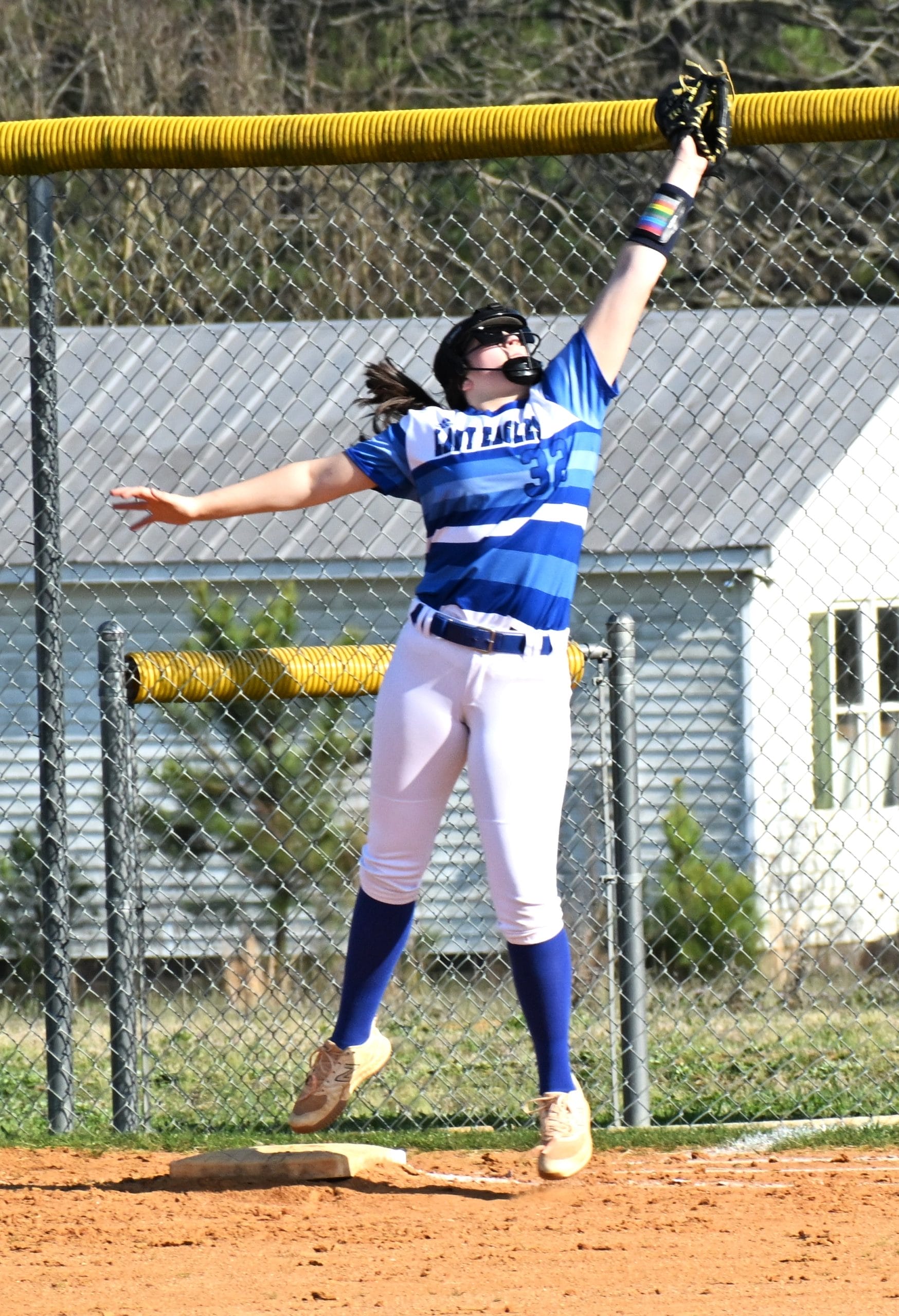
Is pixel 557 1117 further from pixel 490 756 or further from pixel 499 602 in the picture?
pixel 499 602

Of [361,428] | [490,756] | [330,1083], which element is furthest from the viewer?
[361,428]

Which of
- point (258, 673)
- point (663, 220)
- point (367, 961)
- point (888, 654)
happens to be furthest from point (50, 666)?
point (888, 654)

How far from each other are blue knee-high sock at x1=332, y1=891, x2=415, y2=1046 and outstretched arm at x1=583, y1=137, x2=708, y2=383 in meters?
1.36

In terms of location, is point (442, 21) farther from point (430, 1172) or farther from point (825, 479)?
point (430, 1172)

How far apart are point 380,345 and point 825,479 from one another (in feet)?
10.3

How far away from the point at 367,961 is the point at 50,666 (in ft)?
4.51

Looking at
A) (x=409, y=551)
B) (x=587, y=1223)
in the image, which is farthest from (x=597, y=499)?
(x=587, y=1223)

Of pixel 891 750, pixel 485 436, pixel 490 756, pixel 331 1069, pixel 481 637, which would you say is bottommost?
pixel 331 1069

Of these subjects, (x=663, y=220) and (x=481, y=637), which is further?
A: (x=663, y=220)

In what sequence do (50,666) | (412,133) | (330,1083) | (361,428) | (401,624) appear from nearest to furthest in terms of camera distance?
(330,1083)
(412,133)
(50,666)
(361,428)
(401,624)

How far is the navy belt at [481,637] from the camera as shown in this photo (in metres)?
3.53

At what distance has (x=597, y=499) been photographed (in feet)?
33.3

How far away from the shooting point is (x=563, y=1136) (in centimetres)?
354

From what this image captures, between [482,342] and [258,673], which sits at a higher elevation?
[482,342]
